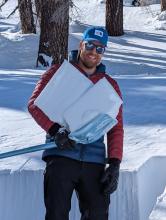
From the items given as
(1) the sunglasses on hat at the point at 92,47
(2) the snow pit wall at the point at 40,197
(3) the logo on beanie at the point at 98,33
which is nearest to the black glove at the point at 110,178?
(1) the sunglasses on hat at the point at 92,47

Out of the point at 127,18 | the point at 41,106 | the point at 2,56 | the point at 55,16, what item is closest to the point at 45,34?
the point at 55,16

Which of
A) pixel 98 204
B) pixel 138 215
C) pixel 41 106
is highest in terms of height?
pixel 41 106

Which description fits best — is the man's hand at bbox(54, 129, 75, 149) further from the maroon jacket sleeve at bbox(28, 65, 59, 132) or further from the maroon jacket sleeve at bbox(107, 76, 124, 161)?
the maroon jacket sleeve at bbox(107, 76, 124, 161)

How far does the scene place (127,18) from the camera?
25984mm

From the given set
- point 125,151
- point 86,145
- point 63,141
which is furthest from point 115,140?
point 125,151

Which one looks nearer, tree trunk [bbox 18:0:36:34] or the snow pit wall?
the snow pit wall

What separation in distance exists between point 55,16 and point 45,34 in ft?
2.65

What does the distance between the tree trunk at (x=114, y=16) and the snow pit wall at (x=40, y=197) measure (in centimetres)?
1400

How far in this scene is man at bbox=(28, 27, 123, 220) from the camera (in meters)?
3.50

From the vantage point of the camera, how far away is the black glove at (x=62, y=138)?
3406 mm

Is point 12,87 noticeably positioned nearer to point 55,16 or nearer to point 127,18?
point 55,16

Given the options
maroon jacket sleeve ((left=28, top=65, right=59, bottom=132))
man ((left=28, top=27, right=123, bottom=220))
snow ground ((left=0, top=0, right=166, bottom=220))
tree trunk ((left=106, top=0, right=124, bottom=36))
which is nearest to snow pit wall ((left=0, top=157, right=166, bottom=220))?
snow ground ((left=0, top=0, right=166, bottom=220))

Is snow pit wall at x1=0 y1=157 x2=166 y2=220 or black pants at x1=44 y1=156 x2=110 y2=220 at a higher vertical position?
black pants at x1=44 y1=156 x2=110 y2=220

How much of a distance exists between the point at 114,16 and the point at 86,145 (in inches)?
611
